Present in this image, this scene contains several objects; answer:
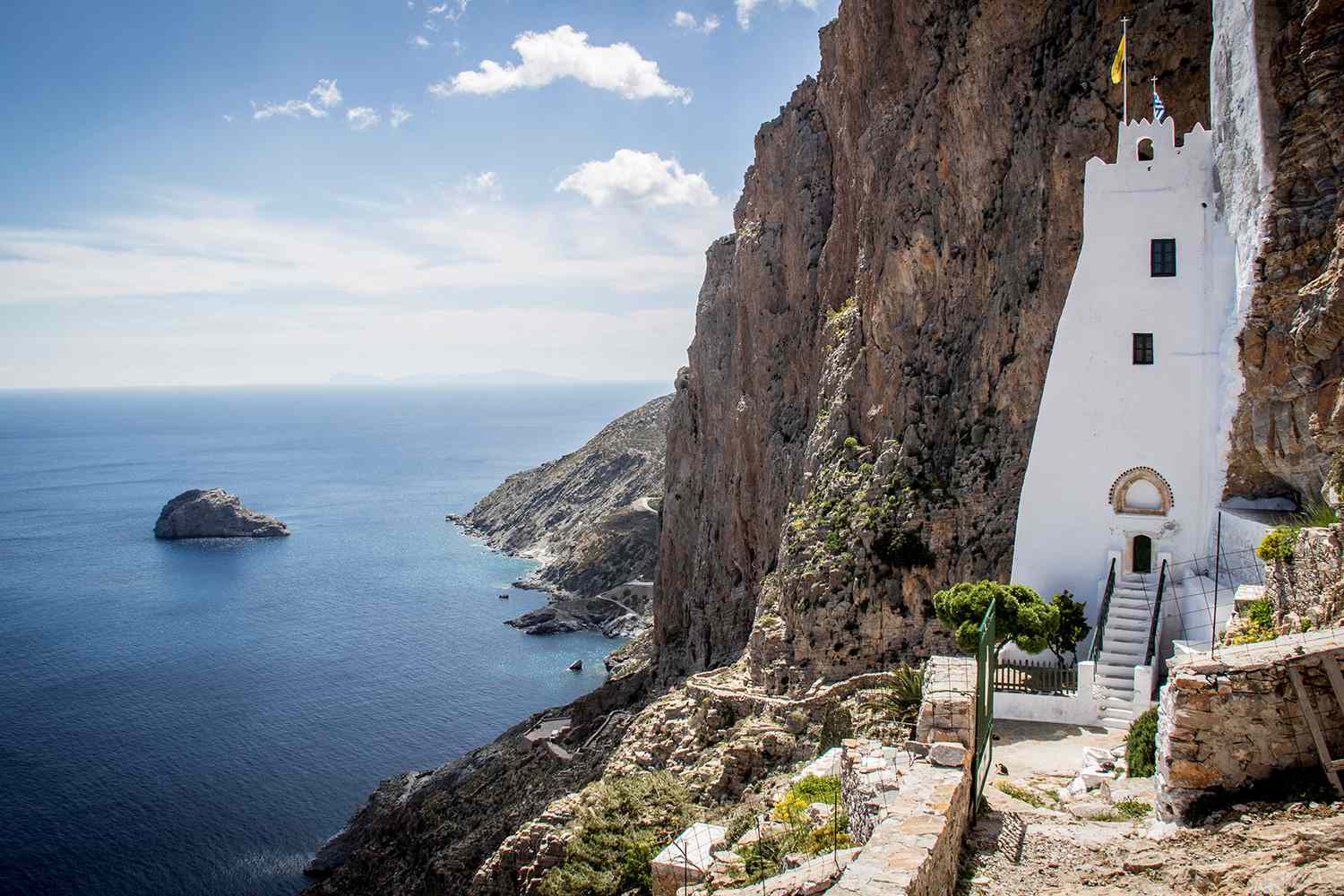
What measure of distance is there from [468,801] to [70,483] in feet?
538

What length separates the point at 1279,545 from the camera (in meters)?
17.1

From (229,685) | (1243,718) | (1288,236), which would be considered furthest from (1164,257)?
(229,685)

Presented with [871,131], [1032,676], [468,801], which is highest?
[871,131]

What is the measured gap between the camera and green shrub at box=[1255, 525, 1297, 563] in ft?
55.3

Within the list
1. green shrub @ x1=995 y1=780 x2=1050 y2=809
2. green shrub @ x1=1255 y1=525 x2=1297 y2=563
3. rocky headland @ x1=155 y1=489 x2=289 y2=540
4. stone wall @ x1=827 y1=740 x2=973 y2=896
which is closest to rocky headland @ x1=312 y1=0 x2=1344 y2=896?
green shrub @ x1=1255 y1=525 x2=1297 y2=563

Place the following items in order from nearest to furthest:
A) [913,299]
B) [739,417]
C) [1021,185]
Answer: [1021,185] < [913,299] < [739,417]

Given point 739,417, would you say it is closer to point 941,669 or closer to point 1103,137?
point 1103,137

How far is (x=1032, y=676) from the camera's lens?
20.0m

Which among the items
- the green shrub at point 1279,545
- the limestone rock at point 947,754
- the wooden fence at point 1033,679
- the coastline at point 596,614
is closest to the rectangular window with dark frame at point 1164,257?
the green shrub at point 1279,545

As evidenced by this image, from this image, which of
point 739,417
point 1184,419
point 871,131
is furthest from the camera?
point 739,417

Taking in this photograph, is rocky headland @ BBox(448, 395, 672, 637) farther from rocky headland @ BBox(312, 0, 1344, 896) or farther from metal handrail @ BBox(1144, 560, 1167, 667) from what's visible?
metal handrail @ BBox(1144, 560, 1167, 667)

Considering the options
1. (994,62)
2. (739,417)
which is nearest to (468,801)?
(739,417)

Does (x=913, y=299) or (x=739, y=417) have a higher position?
(x=913, y=299)

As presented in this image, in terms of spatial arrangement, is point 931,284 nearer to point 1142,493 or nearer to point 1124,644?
point 1142,493
